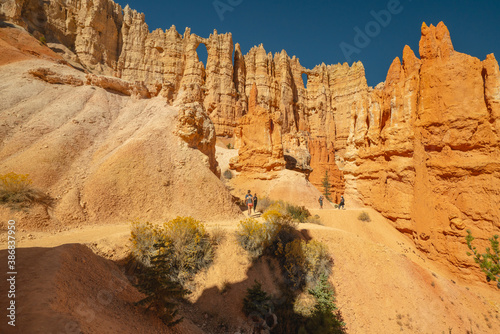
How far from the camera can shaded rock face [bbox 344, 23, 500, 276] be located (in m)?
11.6

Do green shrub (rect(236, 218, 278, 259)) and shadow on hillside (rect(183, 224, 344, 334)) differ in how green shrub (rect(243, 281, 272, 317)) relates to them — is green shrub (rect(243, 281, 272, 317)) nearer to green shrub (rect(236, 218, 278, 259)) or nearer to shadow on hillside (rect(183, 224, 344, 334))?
shadow on hillside (rect(183, 224, 344, 334))

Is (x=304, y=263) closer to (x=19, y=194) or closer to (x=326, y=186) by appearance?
(x=19, y=194)

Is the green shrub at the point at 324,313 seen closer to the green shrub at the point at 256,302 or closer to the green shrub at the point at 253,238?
the green shrub at the point at 256,302

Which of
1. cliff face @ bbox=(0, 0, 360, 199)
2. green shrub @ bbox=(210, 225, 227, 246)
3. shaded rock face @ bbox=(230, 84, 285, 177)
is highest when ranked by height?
cliff face @ bbox=(0, 0, 360, 199)

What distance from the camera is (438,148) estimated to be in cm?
1322

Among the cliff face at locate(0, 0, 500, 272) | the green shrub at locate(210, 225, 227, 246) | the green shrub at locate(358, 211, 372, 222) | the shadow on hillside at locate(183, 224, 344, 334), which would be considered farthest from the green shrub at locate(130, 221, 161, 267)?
the green shrub at locate(358, 211, 372, 222)

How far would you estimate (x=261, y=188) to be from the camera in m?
22.5

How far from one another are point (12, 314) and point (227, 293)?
5.26 meters

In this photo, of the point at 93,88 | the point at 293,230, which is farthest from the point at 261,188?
the point at 93,88

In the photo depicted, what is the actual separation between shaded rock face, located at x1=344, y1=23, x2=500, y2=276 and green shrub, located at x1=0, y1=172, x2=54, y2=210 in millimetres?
17997

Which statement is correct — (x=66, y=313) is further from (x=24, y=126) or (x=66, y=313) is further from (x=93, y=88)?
(x=93, y=88)

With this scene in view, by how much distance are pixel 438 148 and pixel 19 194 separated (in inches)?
752

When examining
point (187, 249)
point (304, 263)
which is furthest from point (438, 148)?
point (187, 249)

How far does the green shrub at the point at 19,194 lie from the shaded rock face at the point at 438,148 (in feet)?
59.0
